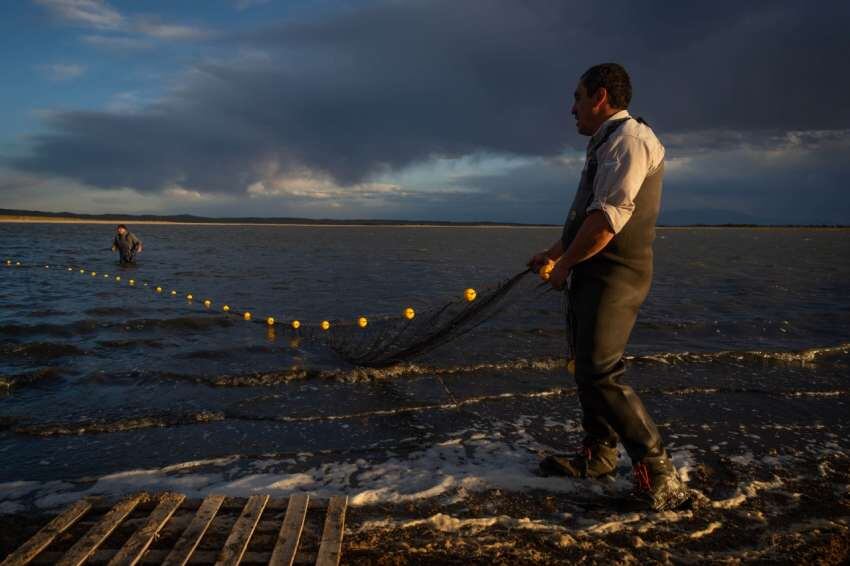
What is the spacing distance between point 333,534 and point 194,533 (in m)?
0.85

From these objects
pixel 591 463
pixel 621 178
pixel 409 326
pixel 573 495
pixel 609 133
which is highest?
pixel 609 133

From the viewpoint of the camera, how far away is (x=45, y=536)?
3.36m

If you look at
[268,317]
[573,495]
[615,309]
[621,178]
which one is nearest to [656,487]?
[573,495]

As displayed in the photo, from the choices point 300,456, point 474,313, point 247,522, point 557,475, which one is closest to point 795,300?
point 474,313

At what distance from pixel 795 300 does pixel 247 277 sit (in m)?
20.2

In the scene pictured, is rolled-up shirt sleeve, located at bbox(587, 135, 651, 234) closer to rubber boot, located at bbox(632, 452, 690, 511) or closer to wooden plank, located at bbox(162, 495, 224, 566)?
rubber boot, located at bbox(632, 452, 690, 511)

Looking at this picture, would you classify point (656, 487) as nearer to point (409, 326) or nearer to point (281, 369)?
point (409, 326)

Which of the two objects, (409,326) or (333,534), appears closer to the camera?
(333,534)

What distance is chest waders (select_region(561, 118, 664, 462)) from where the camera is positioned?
403cm

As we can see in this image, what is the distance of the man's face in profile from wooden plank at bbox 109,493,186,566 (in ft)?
13.1

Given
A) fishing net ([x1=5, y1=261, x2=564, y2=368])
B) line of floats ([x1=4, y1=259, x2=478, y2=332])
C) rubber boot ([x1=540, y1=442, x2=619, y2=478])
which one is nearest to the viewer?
rubber boot ([x1=540, y1=442, x2=619, y2=478])

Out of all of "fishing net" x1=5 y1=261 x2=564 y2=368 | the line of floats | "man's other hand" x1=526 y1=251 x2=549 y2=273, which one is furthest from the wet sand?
the line of floats

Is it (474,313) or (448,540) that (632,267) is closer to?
(448,540)

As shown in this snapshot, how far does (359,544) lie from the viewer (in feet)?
11.8
